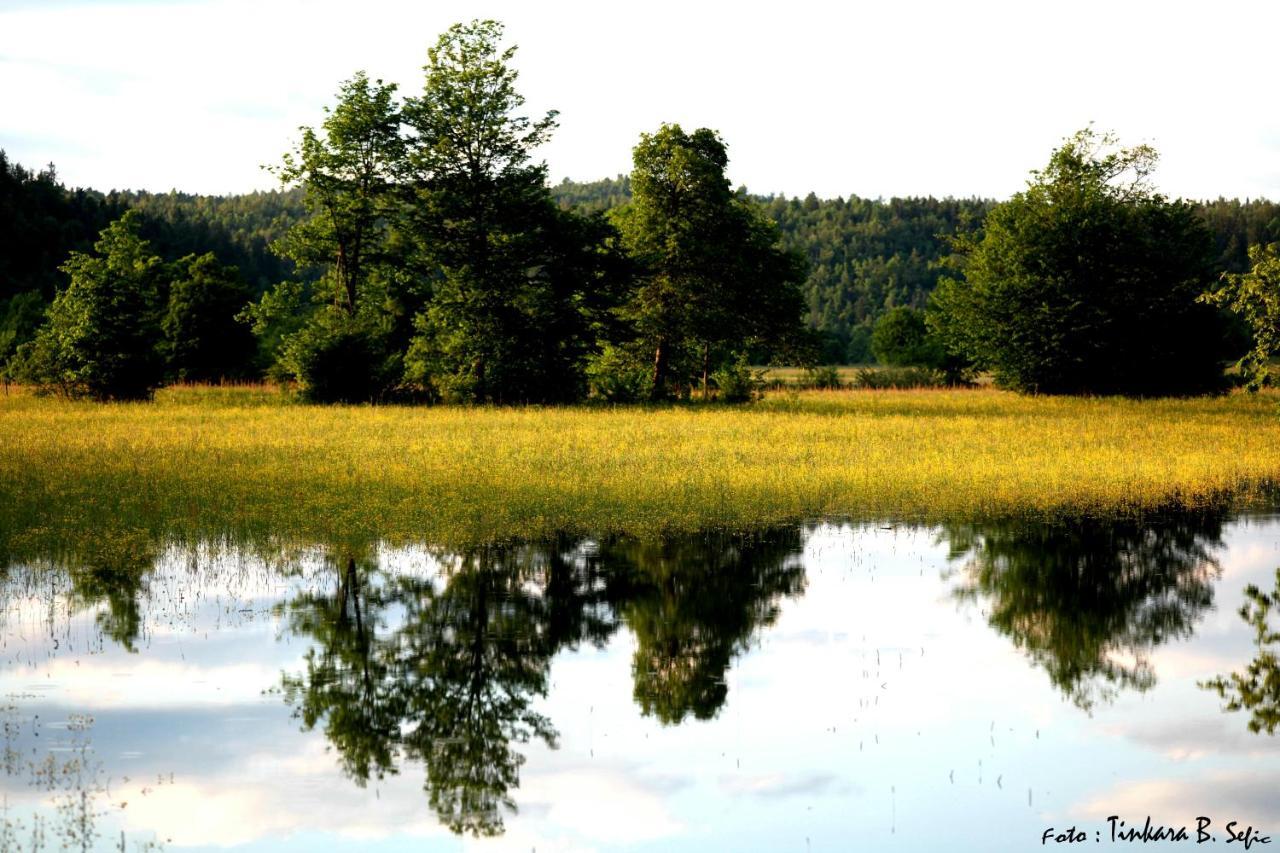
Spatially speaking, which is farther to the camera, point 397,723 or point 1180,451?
point 1180,451

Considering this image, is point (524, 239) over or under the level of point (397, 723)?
over

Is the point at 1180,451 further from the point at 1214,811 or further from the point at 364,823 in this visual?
the point at 364,823

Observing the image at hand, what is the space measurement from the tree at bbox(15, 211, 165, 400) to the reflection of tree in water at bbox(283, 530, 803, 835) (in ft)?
140

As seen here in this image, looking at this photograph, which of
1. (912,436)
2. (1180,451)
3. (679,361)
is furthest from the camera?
(679,361)

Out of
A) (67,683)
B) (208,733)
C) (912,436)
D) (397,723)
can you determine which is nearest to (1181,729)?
(397,723)

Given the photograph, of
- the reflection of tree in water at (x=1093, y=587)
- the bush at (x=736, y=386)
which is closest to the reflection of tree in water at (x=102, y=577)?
the reflection of tree in water at (x=1093, y=587)

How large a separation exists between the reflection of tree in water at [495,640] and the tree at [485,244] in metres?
38.6

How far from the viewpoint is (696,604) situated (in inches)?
632

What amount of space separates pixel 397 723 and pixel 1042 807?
5.43m

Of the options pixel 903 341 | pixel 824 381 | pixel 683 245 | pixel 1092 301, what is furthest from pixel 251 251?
pixel 1092 301

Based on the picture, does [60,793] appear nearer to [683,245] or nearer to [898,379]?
[683,245]

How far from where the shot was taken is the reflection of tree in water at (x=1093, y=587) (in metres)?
13.4

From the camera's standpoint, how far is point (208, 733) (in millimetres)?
10711

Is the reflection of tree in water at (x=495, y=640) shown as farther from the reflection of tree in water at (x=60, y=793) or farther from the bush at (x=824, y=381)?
the bush at (x=824, y=381)
